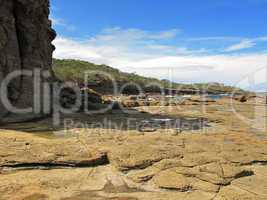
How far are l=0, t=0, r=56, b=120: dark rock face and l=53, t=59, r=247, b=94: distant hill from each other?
21.7 metres

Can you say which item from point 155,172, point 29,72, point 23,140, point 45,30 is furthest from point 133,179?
point 45,30

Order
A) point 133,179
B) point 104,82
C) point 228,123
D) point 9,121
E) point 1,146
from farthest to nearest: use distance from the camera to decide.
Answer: point 104,82, point 228,123, point 9,121, point 1,146, point 133,179

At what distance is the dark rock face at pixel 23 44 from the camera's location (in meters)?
14.0

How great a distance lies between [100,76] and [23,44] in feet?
97.8

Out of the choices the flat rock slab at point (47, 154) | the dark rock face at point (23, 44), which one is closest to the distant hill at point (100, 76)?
the dark rock face at point (23, 44)

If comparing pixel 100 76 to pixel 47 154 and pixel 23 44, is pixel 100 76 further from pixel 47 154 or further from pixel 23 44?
pixel 47 154

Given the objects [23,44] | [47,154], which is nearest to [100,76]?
[23,44]

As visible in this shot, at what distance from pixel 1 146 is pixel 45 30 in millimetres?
10129

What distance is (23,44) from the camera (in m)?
15.9

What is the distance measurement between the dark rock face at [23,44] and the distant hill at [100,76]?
21.7 metres

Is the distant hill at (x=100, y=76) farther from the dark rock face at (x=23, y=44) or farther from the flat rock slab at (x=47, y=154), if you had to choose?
the flat rock slab at (x=47, y=154)

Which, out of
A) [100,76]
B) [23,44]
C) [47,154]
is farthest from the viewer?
[100,76]

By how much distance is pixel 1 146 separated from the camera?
880 cm

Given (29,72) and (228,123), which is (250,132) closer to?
(228,123)
